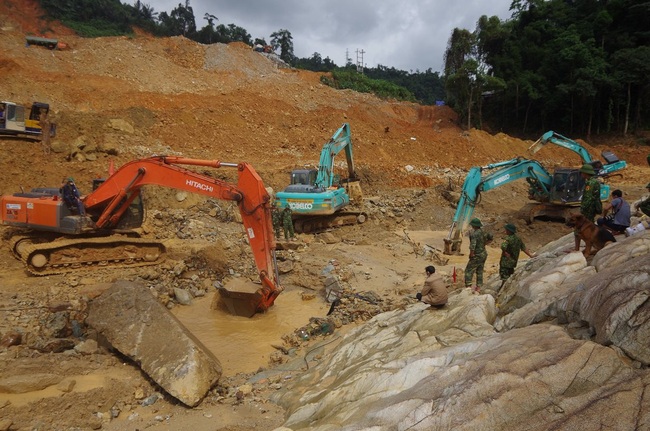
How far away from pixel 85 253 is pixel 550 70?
34.6 m

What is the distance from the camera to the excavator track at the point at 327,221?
1639 cm

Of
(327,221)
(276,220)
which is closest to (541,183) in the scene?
(327,221)

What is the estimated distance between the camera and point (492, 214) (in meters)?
20.8

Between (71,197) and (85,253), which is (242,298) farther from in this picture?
(71,197)

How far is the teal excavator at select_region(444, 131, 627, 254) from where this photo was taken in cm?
1395

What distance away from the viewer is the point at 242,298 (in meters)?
9.84

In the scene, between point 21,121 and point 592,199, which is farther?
point 21,121

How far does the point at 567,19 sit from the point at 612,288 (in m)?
39.6

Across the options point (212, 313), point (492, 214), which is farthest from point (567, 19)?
point (212, 313)

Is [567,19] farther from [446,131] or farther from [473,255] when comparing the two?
[473,255]

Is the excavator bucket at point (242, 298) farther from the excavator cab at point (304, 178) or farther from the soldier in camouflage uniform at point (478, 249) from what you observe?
the excavator cab at point (304, 178)

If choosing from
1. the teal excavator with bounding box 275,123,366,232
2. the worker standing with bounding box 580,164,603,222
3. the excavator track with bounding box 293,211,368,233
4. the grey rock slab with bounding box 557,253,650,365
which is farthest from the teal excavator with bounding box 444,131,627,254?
the grey rock slab with bounding box 557,253,650,365

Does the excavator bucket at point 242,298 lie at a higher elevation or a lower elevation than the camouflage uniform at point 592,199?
lower

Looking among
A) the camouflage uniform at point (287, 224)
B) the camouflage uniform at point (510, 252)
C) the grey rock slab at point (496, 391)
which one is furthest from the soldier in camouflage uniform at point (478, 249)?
the camouflage uniform at point (287, 224)
